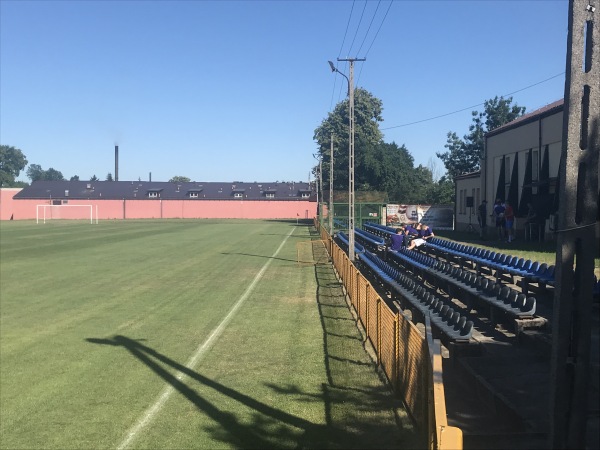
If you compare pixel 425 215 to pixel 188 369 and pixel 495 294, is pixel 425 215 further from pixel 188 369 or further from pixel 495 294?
pixel 188 369

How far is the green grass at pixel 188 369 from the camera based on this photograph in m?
6.12

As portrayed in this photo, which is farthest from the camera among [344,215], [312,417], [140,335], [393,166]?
[393,166]

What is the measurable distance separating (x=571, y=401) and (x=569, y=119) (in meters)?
2.05

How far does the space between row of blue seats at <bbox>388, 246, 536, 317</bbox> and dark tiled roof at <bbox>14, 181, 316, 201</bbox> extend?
77.2 metres

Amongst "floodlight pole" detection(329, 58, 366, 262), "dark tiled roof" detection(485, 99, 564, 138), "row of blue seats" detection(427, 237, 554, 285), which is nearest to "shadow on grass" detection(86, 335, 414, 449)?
"row of blue seats" detection(427, 237, 554, 285)

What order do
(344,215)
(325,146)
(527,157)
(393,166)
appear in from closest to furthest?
(527,157) < (344,215) < (393,166) < (325,146)

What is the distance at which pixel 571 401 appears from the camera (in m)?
4.02

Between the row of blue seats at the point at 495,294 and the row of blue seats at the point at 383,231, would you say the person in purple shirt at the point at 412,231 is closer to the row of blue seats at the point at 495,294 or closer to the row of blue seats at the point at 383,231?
the row of blue seats at the point at 383,231

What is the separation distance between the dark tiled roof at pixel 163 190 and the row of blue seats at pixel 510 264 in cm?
7609

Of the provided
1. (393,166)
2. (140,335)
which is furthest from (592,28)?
(393,166)

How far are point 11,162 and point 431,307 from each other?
7108 inches

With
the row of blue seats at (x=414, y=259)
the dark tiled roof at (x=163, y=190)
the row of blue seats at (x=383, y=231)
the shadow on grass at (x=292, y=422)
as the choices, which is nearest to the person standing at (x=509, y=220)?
the row of blue seats at (x=383, y=231)

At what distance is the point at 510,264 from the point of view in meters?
12.6

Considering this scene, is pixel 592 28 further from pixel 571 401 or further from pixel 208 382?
pixel 208 382
